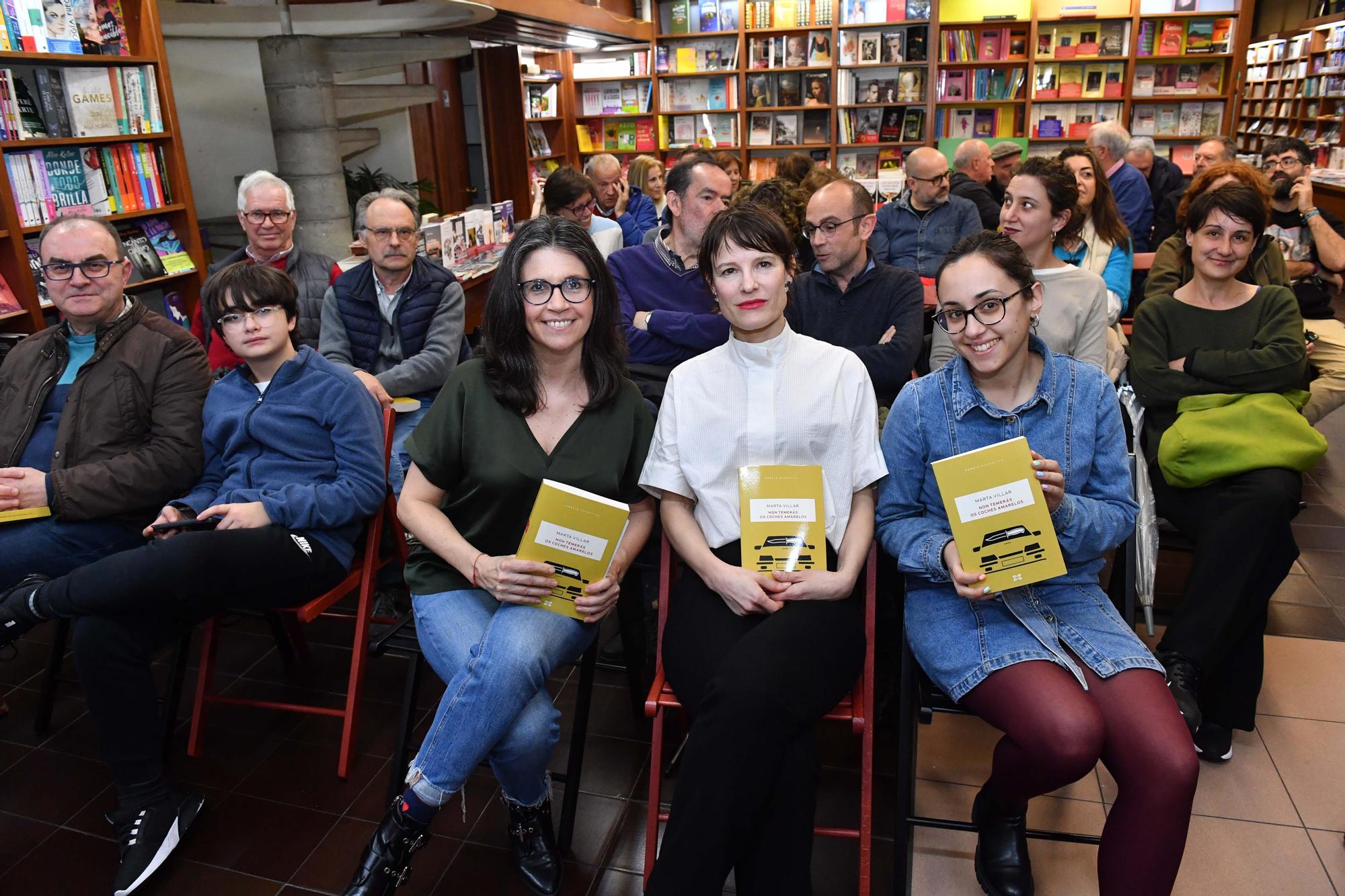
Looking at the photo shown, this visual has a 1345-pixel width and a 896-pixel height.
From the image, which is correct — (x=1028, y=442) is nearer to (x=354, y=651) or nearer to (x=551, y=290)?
(x=551, y=290)

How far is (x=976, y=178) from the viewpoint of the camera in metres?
5.59

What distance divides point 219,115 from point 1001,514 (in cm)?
611

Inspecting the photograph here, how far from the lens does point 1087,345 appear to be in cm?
272

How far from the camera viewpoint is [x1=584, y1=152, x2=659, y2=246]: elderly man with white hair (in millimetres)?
5312

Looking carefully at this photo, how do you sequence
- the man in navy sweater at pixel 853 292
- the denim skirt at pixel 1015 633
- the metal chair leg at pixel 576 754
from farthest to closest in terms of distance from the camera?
the man in navy sweater at pixel 853 292, the metal chair leg at pixel 576 754, the denim skirt at pixel 1015 633

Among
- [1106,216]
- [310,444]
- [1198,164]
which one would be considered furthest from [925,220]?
[310,444]

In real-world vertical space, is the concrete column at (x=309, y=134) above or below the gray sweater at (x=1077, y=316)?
above

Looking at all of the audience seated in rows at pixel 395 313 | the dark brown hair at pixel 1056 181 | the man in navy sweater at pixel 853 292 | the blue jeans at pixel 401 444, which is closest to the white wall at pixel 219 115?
the audience seated in rows at pixel 395 313

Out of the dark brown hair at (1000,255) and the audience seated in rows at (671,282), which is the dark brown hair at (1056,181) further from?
the dark brown hair at (1000,255)

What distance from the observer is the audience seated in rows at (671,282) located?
2930mm

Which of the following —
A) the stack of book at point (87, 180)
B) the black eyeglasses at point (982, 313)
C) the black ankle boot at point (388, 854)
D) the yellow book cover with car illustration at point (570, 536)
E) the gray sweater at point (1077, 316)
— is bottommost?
the black ankle boot at point (388, 854)

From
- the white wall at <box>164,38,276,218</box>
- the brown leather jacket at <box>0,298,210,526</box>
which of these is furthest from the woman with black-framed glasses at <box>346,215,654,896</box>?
the white wall at <box>164,38,276,218</box>

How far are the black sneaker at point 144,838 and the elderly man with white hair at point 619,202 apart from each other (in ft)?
12.6

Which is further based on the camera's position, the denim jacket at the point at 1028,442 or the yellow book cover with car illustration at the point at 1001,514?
the denim jacket at the point at 1028,442
